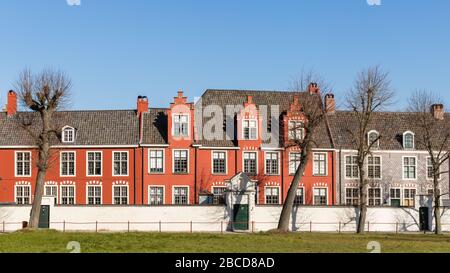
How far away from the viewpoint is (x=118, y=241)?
3378 cm

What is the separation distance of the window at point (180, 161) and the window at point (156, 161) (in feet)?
3.59

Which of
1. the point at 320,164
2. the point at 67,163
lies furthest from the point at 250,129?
the point at 67,163

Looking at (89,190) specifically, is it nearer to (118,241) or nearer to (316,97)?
(316,97)

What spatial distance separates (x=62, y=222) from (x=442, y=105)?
36.8 metres

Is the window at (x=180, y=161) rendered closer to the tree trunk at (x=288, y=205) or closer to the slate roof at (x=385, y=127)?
the slate roof at (x=385, y=127)

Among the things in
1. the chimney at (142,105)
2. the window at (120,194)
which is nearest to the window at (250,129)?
the chimney at (142,105)

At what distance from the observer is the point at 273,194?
67750 millimetres

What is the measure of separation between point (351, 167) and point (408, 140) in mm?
5907

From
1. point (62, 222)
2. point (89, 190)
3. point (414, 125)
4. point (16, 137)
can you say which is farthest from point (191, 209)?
point (414, 125)

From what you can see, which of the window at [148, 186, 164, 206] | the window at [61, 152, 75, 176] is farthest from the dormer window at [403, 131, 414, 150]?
the window at [61, 152, 75, 176]

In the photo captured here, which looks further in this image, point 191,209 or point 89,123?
point 89,123

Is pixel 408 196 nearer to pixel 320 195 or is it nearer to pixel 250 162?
pixel 320 195

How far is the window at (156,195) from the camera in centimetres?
6638

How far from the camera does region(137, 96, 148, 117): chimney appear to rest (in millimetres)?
69812
